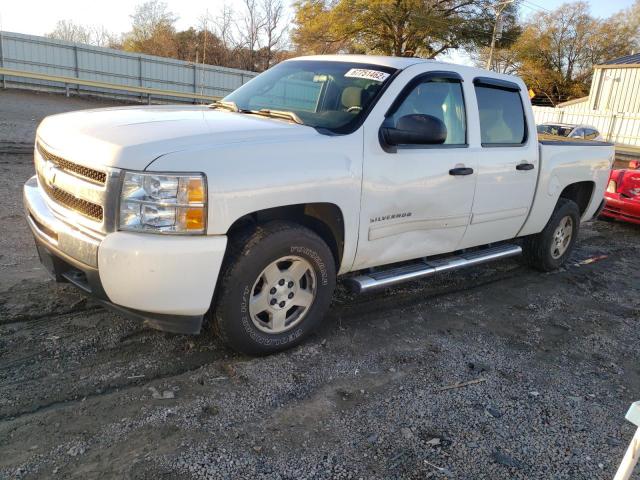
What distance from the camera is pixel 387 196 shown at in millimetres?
3660

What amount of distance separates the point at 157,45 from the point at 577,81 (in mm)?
40040

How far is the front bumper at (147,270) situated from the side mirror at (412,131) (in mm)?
1399

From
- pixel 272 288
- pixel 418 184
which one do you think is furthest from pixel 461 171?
pixel 272 288

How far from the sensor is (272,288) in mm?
3338

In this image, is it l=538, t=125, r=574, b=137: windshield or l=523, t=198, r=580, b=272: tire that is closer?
l=523, t=198, r=580, b=272: tire

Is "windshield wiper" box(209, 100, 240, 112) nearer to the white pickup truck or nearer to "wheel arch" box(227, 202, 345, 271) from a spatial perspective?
the white pickup truck

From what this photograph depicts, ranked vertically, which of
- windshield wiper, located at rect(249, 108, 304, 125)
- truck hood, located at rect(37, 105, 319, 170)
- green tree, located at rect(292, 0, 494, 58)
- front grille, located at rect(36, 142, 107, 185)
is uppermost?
green tree, located at rect(292, 0, 494, 58)

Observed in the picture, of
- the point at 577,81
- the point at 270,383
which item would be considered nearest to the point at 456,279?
the point at 270,383

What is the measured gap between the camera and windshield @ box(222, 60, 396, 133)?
3.68m

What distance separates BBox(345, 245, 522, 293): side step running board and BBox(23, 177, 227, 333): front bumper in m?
1.23

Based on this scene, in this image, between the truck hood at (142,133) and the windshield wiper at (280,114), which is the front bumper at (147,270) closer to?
the truck hood at (142,133)

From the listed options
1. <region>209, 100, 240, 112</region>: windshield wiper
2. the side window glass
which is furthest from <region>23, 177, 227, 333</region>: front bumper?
the side window glass

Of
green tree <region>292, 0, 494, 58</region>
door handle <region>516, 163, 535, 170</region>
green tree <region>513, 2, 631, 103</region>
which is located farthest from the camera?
green tree <region>513, 2, 631, 103</region>

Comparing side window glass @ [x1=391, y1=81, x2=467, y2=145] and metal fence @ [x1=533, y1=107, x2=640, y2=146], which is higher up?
side window glass @ [x1=391, y1=81, x2=467, y2=145]
